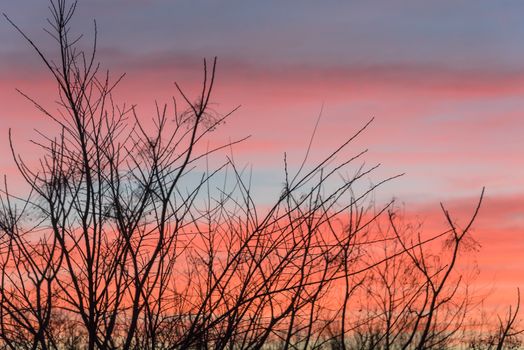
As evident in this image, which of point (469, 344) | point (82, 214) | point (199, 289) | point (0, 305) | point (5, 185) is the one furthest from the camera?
point (469, 344)

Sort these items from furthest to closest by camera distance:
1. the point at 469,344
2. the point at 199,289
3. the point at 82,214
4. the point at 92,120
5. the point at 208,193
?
the point at 469,344, the point at 199,289, the point at 208,193, the point at 92,120, the point at 82,214

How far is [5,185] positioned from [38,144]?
0.30 metres

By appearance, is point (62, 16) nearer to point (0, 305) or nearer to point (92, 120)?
point (92, 120)

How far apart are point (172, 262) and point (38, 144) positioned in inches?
39.3

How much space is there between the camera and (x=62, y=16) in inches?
157

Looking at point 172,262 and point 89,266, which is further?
point 172,262

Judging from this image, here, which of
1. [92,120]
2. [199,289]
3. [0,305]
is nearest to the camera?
→ [0,305]

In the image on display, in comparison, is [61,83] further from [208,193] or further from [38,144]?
[208,193]

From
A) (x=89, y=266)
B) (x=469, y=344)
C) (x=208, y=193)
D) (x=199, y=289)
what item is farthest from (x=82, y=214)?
(x=469, y=344)

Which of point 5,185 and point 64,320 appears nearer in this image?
point 5,185

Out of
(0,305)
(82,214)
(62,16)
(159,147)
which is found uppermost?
(62,16)

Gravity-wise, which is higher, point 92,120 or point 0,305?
point 92,120

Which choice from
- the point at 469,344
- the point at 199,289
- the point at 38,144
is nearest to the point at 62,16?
the point at 38,144

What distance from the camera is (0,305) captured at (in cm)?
335
